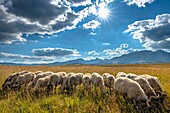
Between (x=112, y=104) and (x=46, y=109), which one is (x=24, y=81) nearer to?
(x=46, y=109)

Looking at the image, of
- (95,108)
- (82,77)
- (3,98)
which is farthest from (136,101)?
(3,98)

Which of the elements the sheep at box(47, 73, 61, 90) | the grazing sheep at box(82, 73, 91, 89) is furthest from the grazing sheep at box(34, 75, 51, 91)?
the grazing sheep at box(82, 73, 91, 89)

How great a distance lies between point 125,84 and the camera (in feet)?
38.8

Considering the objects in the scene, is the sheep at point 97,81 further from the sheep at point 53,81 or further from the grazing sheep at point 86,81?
the sheep at point 53,81

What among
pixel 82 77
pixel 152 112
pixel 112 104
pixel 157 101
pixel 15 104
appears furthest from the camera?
pixel 82 77

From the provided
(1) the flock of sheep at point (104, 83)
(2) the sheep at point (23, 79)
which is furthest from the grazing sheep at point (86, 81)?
(2) the sheep at point (23, 79)

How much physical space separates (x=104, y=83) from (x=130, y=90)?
423 centimetres

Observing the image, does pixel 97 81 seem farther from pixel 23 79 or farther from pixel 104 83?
pixel 23 79

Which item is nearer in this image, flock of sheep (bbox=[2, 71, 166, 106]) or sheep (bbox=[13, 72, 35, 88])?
flock of sheep (bbox=[2, 71, 166, 106])

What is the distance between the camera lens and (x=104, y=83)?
50.5ft

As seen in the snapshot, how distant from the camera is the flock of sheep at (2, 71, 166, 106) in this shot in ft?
36.4

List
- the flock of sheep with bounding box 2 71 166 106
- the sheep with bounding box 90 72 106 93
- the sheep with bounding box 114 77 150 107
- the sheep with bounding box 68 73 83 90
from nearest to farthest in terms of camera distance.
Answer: the sheep with bounding box 114 77 150 107, the flock of sheep with bounding box 2 71 166 106, the sheep with bounding box 90 72 106 93, the sheep with bounding box 68 73 83 90

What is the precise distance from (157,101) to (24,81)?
405 inches

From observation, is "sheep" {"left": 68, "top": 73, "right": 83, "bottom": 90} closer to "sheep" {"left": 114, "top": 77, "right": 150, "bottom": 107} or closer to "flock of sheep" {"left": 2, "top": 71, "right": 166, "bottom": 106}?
"flock of sheep" {"left": 2, "top": 71, "right": 166, "bottom": 106}
